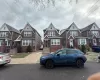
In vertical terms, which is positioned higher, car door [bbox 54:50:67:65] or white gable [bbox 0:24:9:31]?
white gable [bbox 0:24:9:31]

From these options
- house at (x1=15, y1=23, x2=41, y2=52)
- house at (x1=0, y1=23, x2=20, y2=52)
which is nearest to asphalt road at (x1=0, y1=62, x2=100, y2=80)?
house at (x1=15, y1=23, x2=41, y2=52)

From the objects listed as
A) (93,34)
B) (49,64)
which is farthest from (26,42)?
(49,64)

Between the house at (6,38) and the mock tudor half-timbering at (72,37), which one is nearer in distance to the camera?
the house at (6,38)

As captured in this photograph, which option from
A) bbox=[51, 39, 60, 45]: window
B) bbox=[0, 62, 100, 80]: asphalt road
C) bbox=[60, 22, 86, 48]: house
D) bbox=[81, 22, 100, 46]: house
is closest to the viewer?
bbox=[0, 62, 100, 80]: asphalt road

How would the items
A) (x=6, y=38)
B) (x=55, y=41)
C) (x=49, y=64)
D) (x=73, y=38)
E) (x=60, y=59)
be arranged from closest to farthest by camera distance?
(x=49, y=64), (x=60, y=59), (x=55, y=41), (x=6, y=38), (x=73, y=38)

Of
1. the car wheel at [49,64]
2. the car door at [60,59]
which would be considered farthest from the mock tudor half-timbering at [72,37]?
the car wheel at [49,64]

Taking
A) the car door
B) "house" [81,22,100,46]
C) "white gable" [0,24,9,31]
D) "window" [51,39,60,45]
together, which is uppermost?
"white gable" [0,24,9,31]

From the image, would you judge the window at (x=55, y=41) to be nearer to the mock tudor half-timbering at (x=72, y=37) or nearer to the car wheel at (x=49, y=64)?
the mock tudor half-timbering at (x=72, y=37)

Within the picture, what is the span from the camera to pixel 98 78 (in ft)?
5.04

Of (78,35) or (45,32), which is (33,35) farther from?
(78,35)

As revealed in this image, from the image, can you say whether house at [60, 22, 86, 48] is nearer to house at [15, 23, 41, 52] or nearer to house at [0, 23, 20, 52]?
house at [15, 23, 41, 52]

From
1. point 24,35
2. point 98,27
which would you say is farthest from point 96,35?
point 24,35

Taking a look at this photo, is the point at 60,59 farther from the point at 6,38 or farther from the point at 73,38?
the point at 6,38

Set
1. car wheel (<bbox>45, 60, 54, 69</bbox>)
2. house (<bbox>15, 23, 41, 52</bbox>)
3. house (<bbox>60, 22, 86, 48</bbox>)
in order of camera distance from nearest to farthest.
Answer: car wheel (<bbox>45, 60, 54, 69</bbox>) → house (<bbox>15, 23, 41, 52</bbox>) → house (<bbox>60, 22, 86, 48</bbox>)
